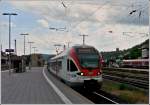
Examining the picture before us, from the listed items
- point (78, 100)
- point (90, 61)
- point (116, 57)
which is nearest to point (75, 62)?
point (90, 61)

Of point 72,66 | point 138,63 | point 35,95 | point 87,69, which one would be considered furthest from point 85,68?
point 138,63

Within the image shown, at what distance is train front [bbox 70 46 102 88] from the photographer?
25.9 m

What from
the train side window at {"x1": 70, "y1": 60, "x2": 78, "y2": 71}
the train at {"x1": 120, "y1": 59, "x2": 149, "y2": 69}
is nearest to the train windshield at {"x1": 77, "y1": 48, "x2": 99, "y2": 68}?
the train side window at {"x1": 70, "y1": 60, "x2": 78, "y2": 71}

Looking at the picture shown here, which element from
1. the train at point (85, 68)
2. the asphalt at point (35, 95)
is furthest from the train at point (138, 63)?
the asphalt at point (35, 95)

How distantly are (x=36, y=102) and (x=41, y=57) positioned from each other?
552 ft

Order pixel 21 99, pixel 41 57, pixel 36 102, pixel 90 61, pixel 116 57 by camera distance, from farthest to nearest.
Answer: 1. pixel 41 57
2. pixel 116 57
3. pixel 90 61
4. pixel 21 99
5. pixel 36 102

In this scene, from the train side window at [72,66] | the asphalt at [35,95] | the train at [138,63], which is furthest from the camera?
the train at [138,63]

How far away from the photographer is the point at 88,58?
26.4 meters

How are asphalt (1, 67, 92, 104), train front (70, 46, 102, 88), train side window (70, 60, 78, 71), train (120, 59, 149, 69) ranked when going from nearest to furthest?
asphalt (1, 67, 92, 104), train front (70, 46, 102, 88), train side window (70, 60, 78, 71), train (120, 59, 149, 69)

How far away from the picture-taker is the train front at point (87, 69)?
25.9m

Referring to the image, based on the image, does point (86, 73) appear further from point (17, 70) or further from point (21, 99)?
point (17, 70)

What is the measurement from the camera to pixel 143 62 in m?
82.1

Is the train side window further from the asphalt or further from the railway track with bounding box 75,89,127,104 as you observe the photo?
the railway track with bounding box 75,89,127,104

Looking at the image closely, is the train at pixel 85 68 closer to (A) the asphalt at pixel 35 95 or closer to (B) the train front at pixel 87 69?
(B) the train front at pixel 87 69
